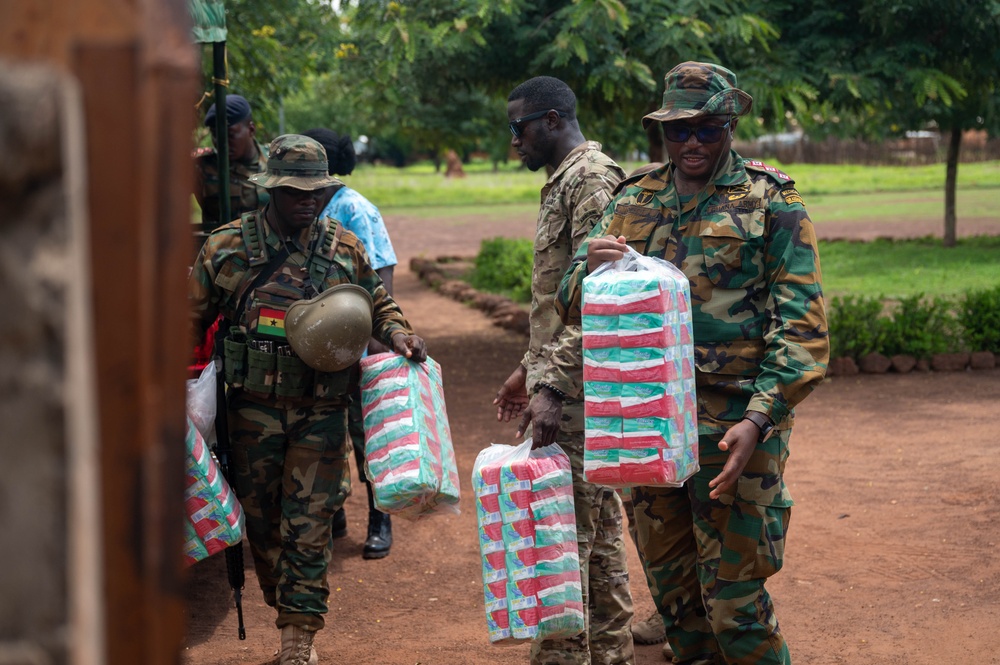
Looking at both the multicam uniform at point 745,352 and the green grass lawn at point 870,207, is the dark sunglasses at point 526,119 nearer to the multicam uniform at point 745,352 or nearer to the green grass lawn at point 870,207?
the multicam uniform at point 745,352

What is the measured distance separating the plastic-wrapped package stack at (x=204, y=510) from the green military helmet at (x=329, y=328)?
52cm

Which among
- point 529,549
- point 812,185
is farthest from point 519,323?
point 812,185

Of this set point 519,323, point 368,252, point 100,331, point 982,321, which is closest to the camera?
point 100,331

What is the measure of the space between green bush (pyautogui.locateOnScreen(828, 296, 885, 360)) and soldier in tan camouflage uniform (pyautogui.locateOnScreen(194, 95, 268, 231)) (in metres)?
5.69

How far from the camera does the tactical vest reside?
4348 millimetres

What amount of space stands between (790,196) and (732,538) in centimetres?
113

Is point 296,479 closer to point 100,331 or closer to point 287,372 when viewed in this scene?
point 287,372

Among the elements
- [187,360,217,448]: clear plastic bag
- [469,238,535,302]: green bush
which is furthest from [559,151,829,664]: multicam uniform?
[469,238,535,302]: green bush

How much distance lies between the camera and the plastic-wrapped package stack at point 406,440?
4.11m

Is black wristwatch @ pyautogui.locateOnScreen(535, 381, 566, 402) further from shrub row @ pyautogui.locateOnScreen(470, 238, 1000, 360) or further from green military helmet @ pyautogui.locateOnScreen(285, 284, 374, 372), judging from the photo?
shrub row @ pyautogui.locateOnScreen(470, 238, 1000, 360)

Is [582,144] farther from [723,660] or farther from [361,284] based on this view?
[723,660]

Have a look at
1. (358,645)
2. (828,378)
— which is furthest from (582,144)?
(828,378)

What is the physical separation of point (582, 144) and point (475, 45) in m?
5.50

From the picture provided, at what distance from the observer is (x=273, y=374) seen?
4.36 m
